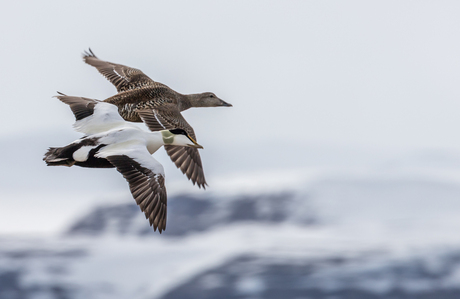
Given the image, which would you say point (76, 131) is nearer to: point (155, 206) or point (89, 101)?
point (89, 101)

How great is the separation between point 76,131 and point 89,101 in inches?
29.0

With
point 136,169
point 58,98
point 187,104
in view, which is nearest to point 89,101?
point 58,98

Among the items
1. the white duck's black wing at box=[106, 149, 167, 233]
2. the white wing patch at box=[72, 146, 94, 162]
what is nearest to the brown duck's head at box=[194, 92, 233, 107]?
the white wing patch at box=[72, 146, 94, 162]

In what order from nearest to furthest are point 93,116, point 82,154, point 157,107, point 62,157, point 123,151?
point 123,151
point 82,154
point 62,157
point 93,116
point 157,107

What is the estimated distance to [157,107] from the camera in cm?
1228

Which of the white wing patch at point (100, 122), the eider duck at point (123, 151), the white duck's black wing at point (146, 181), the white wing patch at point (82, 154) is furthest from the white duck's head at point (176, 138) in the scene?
the white wing patch at point (82, 154)

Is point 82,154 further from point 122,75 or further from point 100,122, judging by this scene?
point 122,75

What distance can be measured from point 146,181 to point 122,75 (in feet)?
21.0

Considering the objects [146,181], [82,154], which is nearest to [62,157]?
[82,154]

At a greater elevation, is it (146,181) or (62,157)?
(62,157)

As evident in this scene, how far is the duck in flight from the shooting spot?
11.7 metres

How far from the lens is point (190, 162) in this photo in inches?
480

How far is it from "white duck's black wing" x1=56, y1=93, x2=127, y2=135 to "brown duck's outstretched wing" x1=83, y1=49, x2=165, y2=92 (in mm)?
3462

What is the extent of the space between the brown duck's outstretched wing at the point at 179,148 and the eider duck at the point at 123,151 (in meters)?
1.25
